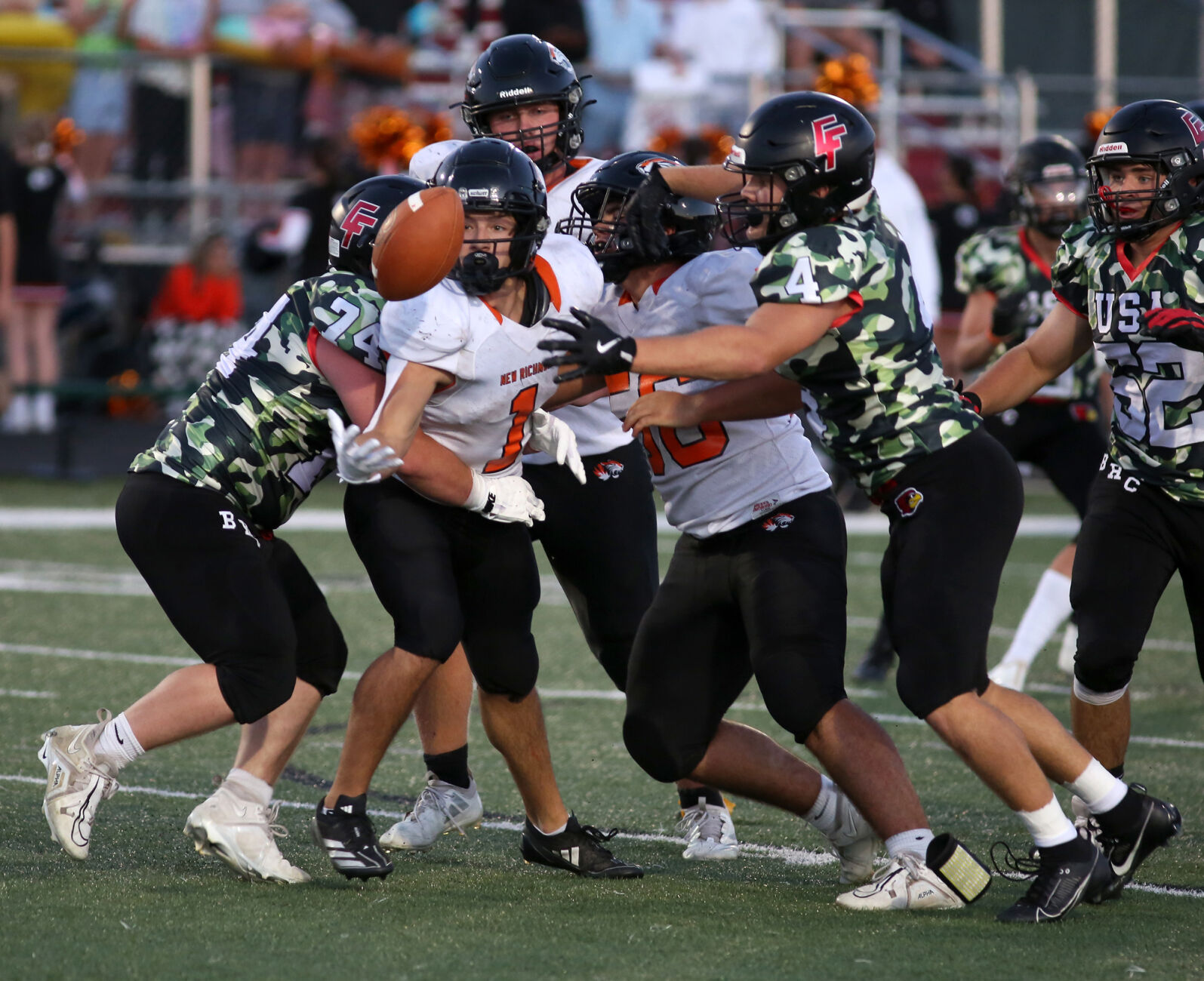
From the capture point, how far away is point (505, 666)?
4145 millimetres

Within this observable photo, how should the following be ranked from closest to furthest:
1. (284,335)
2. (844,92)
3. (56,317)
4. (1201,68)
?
1. (284,335)
2. (844,92)
3. (56,317)
4. (1201,68)

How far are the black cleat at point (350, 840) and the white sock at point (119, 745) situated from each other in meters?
0.44

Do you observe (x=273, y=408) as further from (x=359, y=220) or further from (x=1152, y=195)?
(x=1152, y=195)

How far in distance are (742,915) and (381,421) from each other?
130cm

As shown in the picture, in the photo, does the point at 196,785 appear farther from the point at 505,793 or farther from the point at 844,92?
the point at 844,92

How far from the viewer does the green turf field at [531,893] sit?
336 centimetres

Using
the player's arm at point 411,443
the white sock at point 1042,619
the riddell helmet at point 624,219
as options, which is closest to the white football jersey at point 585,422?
the riddell helmet at point 624,219

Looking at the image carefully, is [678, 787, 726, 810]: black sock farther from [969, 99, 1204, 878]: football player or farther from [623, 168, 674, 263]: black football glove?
[623, 168, 674, 263]: black football glove

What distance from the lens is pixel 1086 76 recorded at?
1677 cm

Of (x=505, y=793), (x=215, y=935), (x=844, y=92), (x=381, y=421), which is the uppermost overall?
(x=844, y=92)

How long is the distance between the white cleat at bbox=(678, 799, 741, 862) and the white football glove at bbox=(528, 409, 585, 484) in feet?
3.12

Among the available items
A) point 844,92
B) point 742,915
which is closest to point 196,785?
point 742,915

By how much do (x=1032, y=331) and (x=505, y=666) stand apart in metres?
2.99

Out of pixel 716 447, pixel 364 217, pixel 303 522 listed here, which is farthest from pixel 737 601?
pixel 303 522
